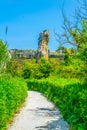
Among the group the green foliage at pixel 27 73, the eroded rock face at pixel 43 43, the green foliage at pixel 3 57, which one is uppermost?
the eroded rock face at pixel 43 43

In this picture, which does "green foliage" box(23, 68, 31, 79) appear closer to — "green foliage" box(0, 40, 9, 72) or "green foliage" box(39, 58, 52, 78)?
"green foliage" box(39, 58, 52, 78)

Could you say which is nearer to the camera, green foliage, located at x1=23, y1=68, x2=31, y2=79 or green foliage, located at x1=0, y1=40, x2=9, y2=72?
green foliage, located at x1=0, y1=40, x2=9, y2=72

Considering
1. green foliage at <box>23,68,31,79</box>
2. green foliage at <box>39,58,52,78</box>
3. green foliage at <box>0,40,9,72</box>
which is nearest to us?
green foliage at <box>0,40,9,72</box>

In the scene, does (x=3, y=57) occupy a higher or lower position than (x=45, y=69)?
higher

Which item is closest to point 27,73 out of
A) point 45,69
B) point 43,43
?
point 45,69

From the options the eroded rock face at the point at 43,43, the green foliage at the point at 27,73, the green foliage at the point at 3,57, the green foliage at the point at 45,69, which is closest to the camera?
the green foliage at the point at 3,57

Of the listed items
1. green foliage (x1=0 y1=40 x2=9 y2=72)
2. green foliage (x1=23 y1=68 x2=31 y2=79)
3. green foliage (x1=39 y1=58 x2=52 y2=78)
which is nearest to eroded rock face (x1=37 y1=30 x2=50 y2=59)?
green foliage (x1=39 y1=58 x2=52 y2=78)

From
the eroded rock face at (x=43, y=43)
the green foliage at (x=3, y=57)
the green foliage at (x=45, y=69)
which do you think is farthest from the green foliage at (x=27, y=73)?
the green foliage at (x=3, y=57)

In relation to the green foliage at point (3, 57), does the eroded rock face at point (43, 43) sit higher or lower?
higher

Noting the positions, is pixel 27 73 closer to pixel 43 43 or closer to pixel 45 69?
pixel 45 69

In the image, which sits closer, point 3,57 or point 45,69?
point 3,57

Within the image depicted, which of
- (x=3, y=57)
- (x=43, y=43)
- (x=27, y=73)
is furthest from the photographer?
(x=43, y=43)

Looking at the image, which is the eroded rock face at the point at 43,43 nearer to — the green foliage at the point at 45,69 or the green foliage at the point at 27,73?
the green foliage at the point at 45,69

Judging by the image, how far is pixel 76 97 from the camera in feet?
37.6
